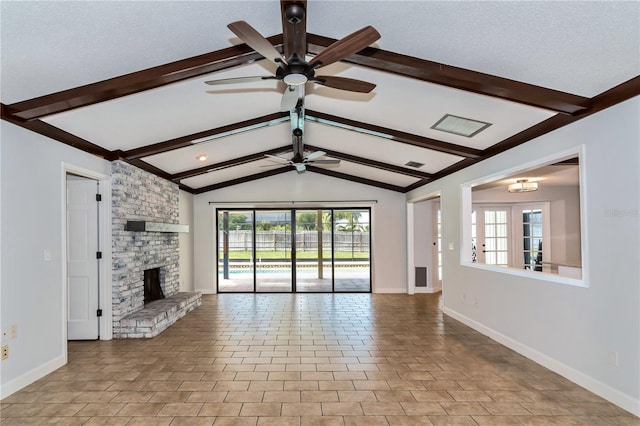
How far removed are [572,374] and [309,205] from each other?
6012 millimetres

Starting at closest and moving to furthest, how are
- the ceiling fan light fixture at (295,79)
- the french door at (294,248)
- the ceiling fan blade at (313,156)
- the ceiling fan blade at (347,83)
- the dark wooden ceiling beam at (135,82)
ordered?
the ceiling fan light fixture at (295,79)
the ceiling fan blade at (347,83)
the dark wooden ceiling beam at (135,82)
the ceiling fan blade at (313,156)
the french door at (294,248)

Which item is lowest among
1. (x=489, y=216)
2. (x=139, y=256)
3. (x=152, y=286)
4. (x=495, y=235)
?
(x=152, y=286)

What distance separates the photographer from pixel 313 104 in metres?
4.69

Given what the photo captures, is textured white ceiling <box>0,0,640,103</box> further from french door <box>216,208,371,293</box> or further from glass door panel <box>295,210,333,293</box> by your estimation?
glass door panel <box>295,210,333,293</box>

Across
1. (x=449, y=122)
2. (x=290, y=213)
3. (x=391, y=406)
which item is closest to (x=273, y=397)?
(x=391, y=406)

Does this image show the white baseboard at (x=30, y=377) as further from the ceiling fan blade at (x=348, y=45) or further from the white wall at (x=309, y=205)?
the white wall at (x=309, y=205)

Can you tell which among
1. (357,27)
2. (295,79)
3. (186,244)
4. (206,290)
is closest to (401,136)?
(357,27)

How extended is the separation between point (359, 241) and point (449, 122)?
4.72m

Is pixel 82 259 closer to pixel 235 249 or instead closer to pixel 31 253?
pixel 31 253

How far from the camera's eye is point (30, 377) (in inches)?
138

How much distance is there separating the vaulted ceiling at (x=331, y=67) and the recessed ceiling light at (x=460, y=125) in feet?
0.34

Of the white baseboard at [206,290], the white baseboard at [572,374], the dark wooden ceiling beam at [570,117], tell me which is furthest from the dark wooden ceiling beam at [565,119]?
the white baseboard at [206,290]

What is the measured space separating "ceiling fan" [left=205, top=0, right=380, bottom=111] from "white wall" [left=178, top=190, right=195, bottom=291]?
560 cm

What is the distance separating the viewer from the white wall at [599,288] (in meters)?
2.84
